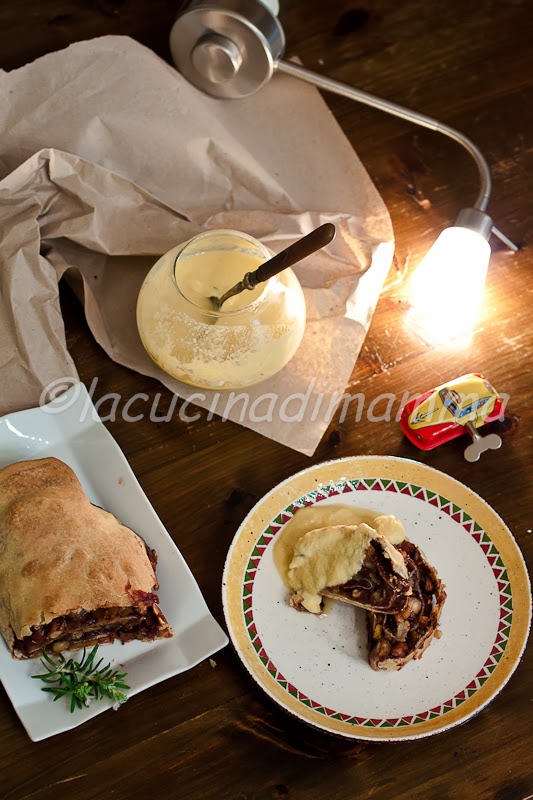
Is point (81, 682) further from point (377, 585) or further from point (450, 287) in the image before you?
point (450, 287)

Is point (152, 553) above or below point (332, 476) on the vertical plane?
below

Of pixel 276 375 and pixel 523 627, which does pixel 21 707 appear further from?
pixel 523 627

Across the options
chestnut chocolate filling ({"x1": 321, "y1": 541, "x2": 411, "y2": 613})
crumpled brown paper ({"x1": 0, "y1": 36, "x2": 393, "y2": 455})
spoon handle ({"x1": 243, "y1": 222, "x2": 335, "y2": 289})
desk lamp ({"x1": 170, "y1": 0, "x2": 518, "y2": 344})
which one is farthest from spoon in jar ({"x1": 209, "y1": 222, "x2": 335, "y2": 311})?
chestnut chocolate filling ({"x1": 321, "y1": 541, "x2": 411, "y2": 613})

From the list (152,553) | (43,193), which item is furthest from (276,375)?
(43,193)

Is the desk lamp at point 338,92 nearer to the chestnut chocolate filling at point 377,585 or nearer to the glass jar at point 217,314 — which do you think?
the glass jar at point 217,314

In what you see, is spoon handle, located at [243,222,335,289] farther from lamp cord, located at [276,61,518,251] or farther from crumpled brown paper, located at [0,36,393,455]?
lamp cord, located at [276,61,518,251]

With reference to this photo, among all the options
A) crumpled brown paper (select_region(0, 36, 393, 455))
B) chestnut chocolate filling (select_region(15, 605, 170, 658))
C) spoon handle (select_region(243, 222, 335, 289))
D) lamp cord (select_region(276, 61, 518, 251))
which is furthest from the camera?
lamp cord (select_region(276, 61, 518, 251))
